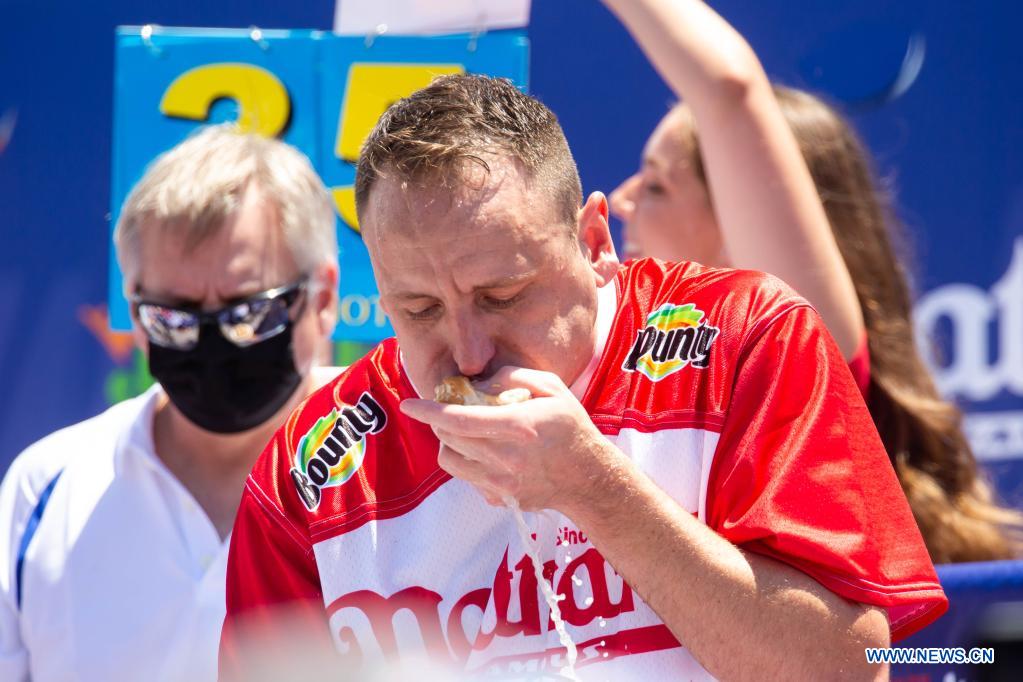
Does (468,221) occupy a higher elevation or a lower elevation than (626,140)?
lower

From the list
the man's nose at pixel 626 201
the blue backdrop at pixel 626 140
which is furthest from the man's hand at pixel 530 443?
the blue backdrop at pixel 626 140

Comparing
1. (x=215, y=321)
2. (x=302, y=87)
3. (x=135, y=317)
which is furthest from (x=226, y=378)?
(x=302, y=87)

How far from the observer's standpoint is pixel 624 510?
4.93ft

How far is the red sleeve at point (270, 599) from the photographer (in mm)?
1818

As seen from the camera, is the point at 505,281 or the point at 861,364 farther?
the point at 861,364

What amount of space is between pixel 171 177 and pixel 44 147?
3.85 feet

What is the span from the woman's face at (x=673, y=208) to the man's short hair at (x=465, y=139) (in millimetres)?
1329

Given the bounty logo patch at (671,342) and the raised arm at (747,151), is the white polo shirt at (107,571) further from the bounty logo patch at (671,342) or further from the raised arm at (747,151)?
the raised arm at (747,151)

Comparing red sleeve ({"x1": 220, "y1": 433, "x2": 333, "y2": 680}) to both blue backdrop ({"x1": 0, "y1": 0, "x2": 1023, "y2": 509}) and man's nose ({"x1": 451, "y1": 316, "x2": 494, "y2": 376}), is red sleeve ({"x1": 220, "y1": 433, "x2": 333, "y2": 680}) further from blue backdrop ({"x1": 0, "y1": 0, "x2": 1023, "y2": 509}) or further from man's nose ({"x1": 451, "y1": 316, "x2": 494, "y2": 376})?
blue backdrop ({"x1": 0, "y1": 0, "x2": 1023, "y2": 509})

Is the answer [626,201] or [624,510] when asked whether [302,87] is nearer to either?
[626,201]

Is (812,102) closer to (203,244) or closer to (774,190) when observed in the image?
(774,190)

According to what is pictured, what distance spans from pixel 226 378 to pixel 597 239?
3.65 feet

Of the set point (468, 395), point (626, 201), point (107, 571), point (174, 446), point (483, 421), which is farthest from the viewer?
point (626, 201)

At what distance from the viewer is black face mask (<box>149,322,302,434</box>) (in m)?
2.57
